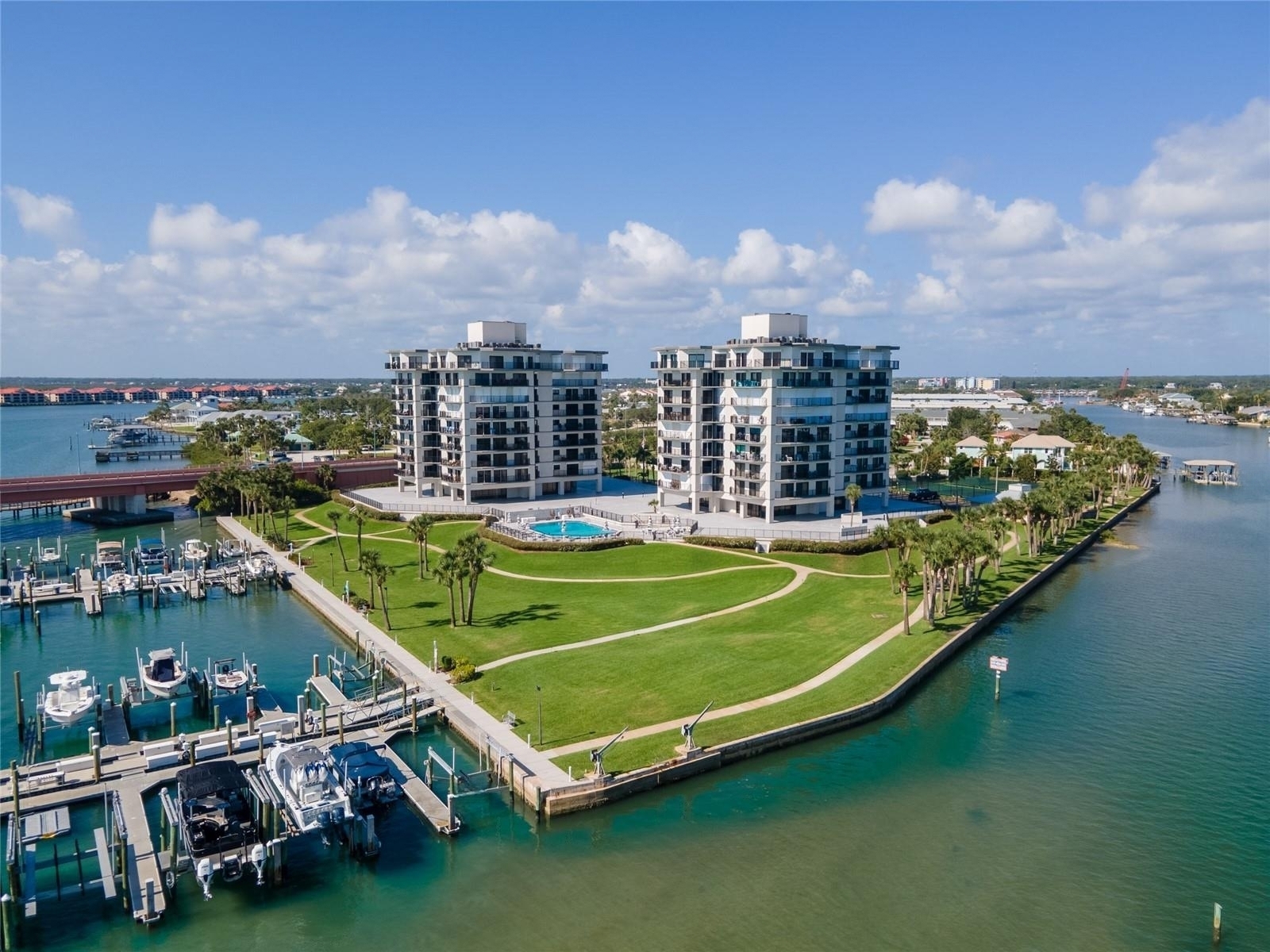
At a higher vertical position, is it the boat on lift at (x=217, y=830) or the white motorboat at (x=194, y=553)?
the white motorboat at (x=194, y=553)

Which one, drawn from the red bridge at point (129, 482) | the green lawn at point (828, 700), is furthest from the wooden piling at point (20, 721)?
the red bridge at point (129, 482)

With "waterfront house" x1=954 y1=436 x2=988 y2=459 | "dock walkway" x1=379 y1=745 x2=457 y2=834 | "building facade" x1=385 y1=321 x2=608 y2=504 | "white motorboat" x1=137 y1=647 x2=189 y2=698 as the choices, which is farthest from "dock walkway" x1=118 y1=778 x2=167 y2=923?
"waterfront house" x1=954 y1=436 x2=988 y2=459

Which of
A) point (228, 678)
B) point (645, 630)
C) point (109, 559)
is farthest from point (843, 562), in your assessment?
point (109, 559)

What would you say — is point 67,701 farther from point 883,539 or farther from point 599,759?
point 883,539

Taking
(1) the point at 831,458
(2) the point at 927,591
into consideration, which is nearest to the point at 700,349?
(1) the point at 831,458

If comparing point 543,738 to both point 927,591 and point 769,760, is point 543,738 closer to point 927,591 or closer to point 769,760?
point 769,760

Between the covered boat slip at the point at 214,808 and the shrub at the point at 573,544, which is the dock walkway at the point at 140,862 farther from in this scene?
the shrub at the point at 573,544
